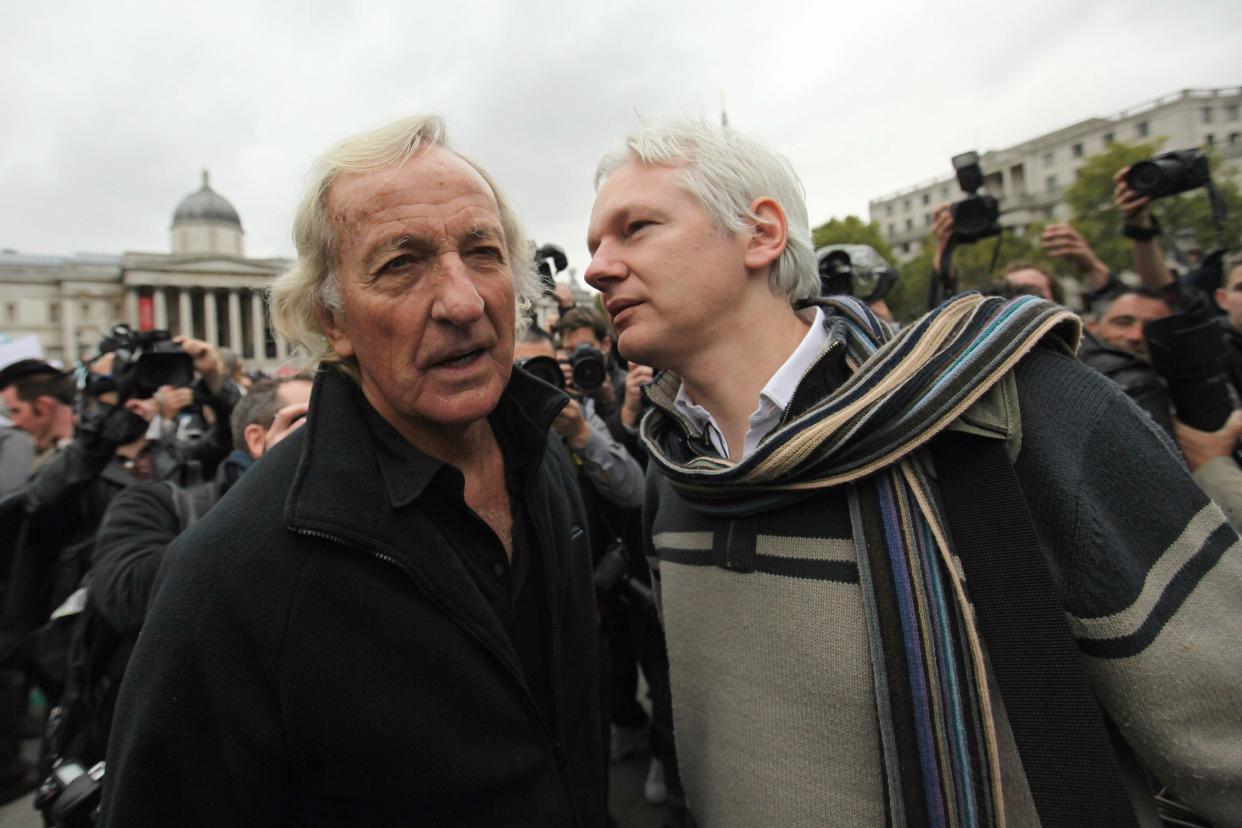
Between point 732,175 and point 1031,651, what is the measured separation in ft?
3.73

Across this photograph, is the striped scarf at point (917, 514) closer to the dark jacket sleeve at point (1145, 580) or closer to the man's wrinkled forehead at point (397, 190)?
the dark jacket sleeve at point (1145, 580)

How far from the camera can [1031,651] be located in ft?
3.58

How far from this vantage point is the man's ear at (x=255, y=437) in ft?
8.82

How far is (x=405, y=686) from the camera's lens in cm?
127

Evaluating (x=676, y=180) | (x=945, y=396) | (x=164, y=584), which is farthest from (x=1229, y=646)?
(x=164, y=584)

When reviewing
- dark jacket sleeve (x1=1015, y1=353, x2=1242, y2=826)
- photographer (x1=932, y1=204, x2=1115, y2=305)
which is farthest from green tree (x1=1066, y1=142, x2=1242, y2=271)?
dark jacket sleeve (x1=1015, y1=353, x2=1242, y2=826)

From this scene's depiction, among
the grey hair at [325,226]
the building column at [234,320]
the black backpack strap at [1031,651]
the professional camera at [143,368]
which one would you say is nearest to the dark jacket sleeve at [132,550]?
the professional camera at [143,368]

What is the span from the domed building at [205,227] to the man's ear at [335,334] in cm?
7017

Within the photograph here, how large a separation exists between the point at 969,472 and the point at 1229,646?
1.51 feet

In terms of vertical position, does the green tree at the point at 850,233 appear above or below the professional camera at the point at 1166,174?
above

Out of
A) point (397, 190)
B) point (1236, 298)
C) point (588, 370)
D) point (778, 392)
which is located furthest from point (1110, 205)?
point (397, 190)

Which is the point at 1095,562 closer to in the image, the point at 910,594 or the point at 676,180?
the point at 910,594

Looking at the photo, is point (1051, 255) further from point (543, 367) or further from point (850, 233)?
point (850, 233)

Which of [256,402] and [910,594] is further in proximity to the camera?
[256,402]
